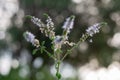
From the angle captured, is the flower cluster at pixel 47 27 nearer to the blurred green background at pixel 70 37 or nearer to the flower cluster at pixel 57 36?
the flower cluster at pixel 57 36

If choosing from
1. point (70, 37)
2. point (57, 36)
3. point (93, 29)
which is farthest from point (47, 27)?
point (70, 37)

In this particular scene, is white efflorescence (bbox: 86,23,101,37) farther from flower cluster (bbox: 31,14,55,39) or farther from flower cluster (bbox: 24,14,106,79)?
flower cluster (bbox: 31,14,55,39)

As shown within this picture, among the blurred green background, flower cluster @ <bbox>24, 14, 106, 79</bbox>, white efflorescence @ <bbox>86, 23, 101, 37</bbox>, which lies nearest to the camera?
flower cluster @ <bbox>24, 14, 106, 79</bbox>

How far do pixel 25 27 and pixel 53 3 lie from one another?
8.02 ft

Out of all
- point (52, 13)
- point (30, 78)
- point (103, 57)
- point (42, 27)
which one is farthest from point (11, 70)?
point (42, 27)

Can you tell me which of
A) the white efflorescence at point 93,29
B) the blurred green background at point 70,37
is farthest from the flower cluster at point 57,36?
the blurred green background at point 70,37

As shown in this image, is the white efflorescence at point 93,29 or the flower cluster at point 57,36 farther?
the white efflorescence at point 93,29

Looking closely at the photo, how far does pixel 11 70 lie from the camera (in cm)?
2667

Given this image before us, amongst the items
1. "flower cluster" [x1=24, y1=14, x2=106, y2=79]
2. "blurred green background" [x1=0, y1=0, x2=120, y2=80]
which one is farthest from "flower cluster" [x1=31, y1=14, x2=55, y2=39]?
"blurred green background" [x1=0, y1=0, x2=120, y2=80]

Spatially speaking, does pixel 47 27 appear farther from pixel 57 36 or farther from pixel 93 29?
pixel 93 29

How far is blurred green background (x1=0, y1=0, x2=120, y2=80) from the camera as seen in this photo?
2842 centimetres

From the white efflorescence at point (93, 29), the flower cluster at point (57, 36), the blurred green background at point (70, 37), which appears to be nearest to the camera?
the flower cluster at point (57, 36)

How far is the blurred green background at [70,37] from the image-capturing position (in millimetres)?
28422

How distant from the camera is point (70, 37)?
28266 mm
